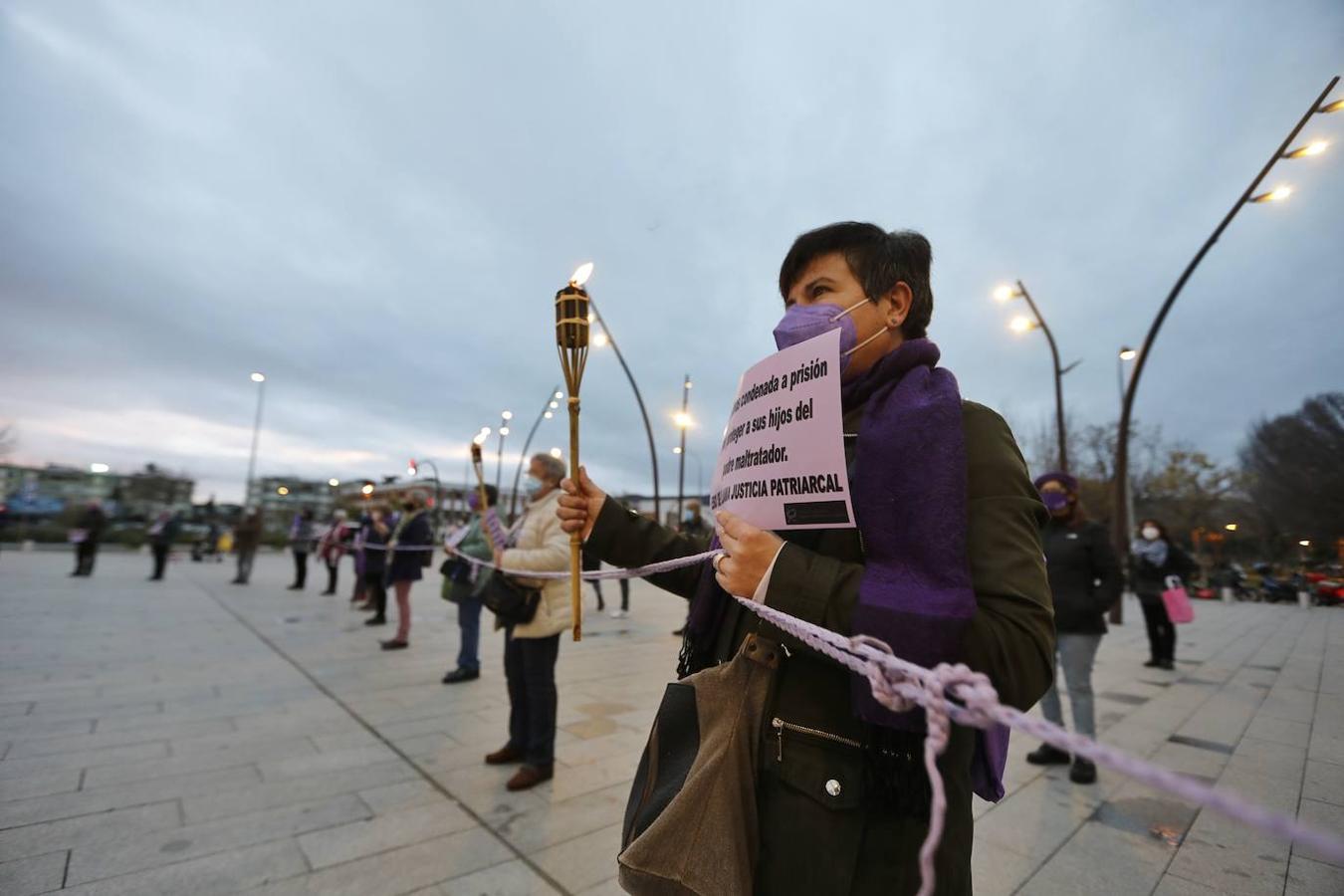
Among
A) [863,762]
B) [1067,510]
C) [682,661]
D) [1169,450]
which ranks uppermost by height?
[1169,450]

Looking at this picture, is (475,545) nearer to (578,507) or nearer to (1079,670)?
(578,507)

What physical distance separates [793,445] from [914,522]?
0.33 m

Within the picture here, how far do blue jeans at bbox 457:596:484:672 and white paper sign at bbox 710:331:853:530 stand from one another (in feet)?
17.9

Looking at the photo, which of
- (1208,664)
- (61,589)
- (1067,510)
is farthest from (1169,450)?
(61,589)

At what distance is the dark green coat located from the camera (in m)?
1.12

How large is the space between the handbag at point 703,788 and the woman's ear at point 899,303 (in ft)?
2.87

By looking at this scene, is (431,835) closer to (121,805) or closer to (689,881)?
(121,805)

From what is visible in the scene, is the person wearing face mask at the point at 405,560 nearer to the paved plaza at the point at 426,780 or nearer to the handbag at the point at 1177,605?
the paved plaza at the point at 426,780

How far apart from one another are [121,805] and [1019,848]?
16.2ft

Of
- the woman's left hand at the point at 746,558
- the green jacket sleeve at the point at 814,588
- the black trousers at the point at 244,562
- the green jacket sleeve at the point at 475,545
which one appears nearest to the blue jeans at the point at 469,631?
the green jacket sleeve at the point at 475,545

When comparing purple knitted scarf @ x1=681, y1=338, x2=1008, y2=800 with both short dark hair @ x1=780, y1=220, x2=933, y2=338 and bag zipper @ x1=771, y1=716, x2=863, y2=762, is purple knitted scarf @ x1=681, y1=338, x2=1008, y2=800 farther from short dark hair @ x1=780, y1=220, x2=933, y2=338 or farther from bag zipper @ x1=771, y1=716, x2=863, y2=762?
short dark hair @ x1=780, y1=220, x2=933, y2=338

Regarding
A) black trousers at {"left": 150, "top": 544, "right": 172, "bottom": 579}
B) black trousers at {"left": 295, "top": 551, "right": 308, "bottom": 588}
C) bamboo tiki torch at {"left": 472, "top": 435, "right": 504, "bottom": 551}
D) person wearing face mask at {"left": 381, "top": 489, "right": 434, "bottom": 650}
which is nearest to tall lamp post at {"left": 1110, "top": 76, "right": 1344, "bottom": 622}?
bamboo tiki torch at {"left": 472, "top": 435, "right": 504, "bottom": 551}

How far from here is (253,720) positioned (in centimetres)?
491

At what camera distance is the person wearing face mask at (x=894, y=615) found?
1.10 metres
